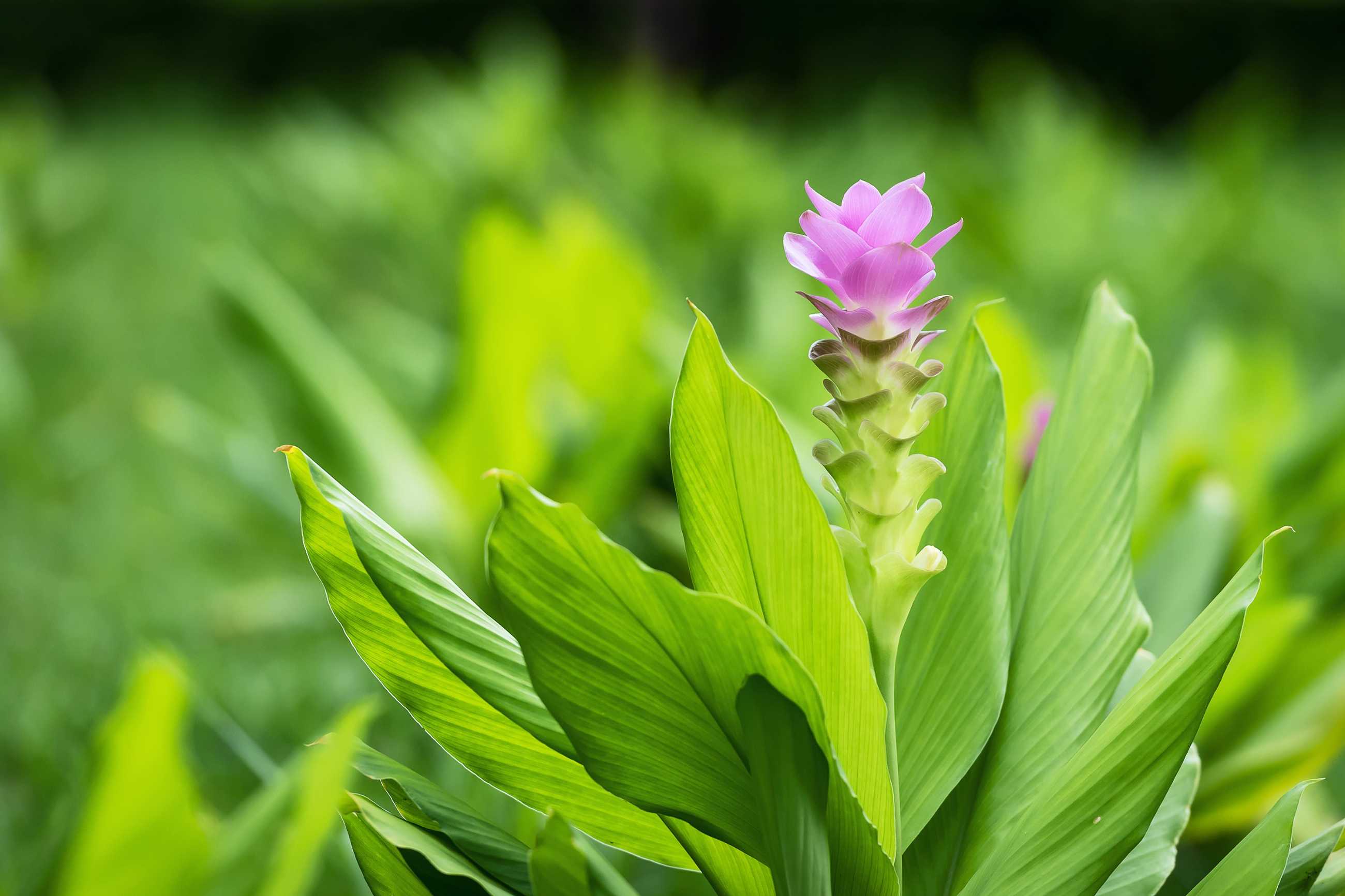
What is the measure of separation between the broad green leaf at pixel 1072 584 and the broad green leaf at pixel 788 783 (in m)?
0.09

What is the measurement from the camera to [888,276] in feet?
1.28

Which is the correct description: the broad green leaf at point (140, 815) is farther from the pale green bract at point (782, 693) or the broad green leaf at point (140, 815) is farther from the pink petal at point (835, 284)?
the pink petal at point (835, 284)

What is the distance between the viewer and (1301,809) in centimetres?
88

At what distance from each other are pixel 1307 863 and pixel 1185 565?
0.32m

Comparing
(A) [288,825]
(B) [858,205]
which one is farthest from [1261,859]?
(A) [288,825]

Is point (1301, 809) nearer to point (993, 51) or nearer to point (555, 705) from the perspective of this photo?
point (555, 705)

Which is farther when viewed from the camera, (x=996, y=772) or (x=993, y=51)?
(x=993, y=51)

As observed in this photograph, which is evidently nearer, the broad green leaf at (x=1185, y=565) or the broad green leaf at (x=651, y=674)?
the broad green leaf at (x=651, y=674)

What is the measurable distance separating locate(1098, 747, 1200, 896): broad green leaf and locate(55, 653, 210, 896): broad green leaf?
1.36 feet

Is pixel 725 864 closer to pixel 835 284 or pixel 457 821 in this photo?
pixel 457 821

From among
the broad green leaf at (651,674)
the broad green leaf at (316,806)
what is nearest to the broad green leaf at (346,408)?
the broad green leaf at (316,806)

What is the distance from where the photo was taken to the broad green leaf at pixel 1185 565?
0.68 meters

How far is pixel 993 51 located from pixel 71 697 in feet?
21.7

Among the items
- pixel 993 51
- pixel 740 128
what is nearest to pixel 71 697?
pixel 740 128
